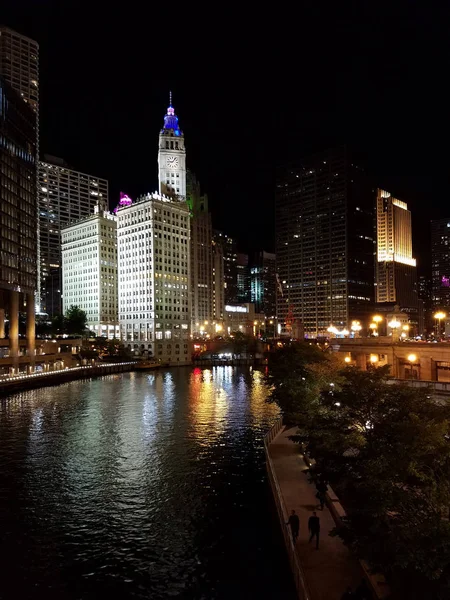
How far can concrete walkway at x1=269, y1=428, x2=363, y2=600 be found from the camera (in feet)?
66.3

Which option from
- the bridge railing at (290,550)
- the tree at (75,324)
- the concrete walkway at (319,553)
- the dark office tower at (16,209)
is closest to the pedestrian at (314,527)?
the concrete walkway at (319,553)

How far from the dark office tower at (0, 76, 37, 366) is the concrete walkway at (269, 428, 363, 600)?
104 metres

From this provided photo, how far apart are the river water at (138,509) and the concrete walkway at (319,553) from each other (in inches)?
98.4

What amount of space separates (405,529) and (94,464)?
120 ft

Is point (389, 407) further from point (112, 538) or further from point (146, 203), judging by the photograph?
point (146, 203)

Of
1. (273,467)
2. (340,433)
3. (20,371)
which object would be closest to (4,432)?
(273,467)

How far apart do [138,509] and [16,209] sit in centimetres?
10976

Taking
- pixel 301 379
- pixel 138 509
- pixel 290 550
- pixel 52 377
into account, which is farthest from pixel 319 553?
pixel 52 377

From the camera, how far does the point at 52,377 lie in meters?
116

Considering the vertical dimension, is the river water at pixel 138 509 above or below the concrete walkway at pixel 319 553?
below

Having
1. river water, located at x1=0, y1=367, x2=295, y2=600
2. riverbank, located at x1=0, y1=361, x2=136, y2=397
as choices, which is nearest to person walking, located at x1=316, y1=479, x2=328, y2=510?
river water, located at x1=0, y1=367, x2=295, y2=600

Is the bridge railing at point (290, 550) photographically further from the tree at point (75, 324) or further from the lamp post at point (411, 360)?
the tree at point (75, 324)

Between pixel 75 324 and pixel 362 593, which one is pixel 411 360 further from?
pixel 75 324

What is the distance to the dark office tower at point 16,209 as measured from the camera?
11812 cm
